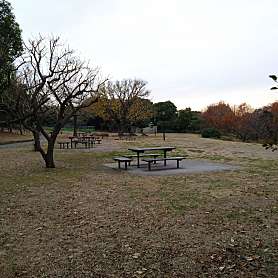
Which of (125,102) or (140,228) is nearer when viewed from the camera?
(140,228)

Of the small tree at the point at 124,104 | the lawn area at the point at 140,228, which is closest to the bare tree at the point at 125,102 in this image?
the small tree at the point at 124,104

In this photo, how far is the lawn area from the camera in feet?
13.2

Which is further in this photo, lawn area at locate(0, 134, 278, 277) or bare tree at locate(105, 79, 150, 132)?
bare tree at locate(105, 79, 150, 132)

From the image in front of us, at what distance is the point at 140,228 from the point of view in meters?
5.46

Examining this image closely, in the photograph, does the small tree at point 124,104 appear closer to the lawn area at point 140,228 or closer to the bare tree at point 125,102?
the bare tree at point 125,102

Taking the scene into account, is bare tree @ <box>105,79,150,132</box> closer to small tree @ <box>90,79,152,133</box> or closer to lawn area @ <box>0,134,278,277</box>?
small tree @ <box>90,79,152,133</box>

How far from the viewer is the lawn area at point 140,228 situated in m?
4.02

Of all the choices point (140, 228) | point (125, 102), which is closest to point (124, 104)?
point (125, 102)

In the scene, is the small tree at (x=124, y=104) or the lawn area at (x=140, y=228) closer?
the lawn area at (x=140, y=228)

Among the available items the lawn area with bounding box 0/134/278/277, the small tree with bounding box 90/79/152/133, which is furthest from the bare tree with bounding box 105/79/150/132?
the lawn area with bounding box 0/134/278/277

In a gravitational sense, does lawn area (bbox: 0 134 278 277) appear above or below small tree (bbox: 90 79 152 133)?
below

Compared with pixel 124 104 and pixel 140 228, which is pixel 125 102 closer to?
pixel 124 104

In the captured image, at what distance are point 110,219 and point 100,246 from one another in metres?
1.33

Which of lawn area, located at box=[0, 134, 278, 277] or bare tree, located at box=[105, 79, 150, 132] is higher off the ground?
bare tree, located at box=[105, 79, 150, 132]
